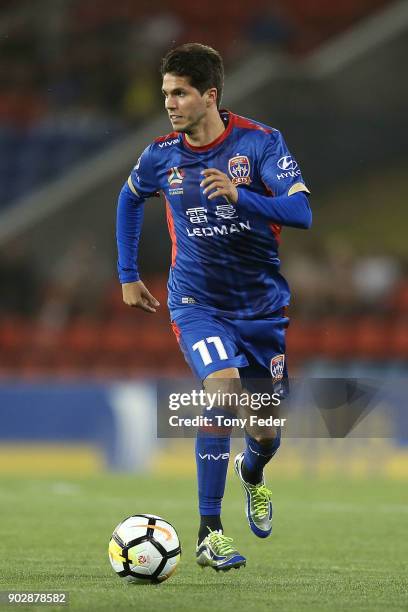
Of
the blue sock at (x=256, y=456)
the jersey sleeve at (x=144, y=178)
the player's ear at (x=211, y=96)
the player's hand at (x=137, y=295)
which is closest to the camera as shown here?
the player's ear at (x=211, y=96)

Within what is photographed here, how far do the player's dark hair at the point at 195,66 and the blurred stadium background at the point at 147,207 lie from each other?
7.53 metres

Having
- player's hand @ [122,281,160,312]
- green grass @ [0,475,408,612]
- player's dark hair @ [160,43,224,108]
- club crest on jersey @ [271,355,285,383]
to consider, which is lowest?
green grass @ [0,475,408,612]

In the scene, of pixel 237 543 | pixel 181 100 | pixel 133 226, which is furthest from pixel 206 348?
pixel 237 543

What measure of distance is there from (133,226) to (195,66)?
980 mm

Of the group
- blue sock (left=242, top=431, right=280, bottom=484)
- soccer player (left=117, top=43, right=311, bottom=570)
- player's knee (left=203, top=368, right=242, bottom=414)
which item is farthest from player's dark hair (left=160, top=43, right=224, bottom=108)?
blue sock (left=242, top=431, right=280, bottom=484)

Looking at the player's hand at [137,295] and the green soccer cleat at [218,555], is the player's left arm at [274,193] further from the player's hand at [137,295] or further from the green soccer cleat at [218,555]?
the green soccer cleat at [218,555]

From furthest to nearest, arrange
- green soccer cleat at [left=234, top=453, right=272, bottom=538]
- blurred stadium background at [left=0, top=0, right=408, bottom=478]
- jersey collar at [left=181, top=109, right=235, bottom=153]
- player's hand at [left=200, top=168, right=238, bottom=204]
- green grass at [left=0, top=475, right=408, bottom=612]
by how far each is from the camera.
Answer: blurred stadium background at [left=0, top=0, right=408, bottom=478]
green soccer cleat at [left=234, top=453, right=272, bottom=538]
jersey collar at [left=181, top=109, right=235, bottom=153]
player's hand at [left=200, top=168, right=238, bottom=204]
green grass at [left=0, top=475, right=408, bottom=612]

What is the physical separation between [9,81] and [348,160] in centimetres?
483

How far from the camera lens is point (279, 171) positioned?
5.87 meters

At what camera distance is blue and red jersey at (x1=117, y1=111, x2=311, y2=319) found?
6.00 metres

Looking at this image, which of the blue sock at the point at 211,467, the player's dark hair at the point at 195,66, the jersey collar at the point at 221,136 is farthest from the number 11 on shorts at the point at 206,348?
the player's dark hair at the point at 195,66

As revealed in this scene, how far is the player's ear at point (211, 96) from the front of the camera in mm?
5910

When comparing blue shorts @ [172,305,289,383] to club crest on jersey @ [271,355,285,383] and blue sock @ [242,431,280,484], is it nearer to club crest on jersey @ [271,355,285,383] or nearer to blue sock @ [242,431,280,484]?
club crest on jersey @ [271,355,285,383]

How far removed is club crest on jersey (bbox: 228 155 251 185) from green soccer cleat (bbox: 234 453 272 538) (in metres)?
1.55
